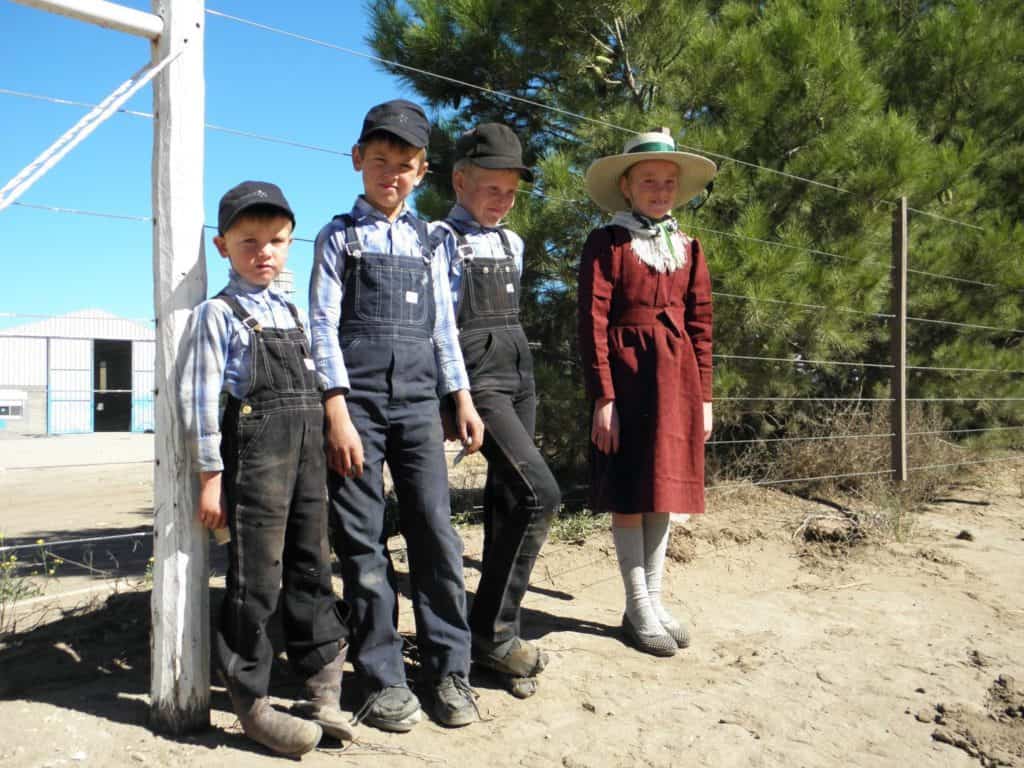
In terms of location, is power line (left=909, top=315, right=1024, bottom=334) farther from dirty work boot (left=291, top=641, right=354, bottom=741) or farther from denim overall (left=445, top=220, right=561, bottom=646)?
dirty work boot (left=291, top=641, right=354, bottom=741)

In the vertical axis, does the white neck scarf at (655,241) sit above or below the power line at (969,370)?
above

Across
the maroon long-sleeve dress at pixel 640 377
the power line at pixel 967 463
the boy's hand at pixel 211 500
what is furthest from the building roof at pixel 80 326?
the power line at pixel 967 463

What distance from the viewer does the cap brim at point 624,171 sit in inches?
133

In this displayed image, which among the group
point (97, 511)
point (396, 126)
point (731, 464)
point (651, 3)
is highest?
point (651, 3)

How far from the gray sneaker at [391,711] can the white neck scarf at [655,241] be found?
180 cm

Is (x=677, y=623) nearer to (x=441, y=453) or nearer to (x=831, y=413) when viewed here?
(x=441, y=453)

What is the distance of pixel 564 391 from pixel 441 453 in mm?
2546

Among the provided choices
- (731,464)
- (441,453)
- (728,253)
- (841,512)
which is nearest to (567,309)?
(728,253)

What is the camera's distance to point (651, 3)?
199 inches

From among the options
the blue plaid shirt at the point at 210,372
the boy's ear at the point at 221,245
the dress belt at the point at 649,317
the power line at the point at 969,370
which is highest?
the boy's ear at the point at 221,245

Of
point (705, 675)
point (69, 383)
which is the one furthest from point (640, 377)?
point (69, 383)

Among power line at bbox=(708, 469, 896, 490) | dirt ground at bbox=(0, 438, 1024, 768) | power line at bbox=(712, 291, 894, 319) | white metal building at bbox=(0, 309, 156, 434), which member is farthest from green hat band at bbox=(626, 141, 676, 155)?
white metal building at bbox=(0, 309, 156, 434)

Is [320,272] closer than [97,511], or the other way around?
[320,272]

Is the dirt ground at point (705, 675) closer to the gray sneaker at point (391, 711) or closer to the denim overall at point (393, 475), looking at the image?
the gray sneaker at point (391, 711)
